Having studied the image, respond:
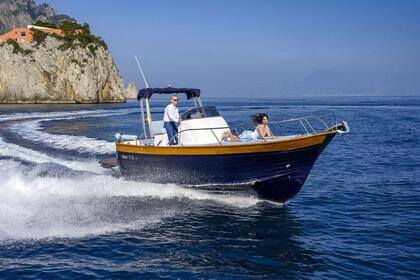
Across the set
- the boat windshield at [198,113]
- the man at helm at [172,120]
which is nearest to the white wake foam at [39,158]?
the man at helm at [172,120]

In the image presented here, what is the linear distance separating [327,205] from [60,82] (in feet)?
283

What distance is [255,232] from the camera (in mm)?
10344

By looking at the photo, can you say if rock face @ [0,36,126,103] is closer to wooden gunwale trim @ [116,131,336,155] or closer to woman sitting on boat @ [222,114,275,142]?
woman sitting on boat @ [222,114,275,142]

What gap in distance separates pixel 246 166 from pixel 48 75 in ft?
284

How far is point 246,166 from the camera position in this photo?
11945 mm

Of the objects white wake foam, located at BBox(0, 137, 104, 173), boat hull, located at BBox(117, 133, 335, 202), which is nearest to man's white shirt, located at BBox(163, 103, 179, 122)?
boat hull, located at BBox(117, 133, 335, 202)

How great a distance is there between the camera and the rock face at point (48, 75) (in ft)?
290

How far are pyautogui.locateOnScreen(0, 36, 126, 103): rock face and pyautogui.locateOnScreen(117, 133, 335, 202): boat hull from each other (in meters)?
81.9

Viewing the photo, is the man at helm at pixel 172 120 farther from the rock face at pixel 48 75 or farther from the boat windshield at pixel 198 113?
the rock face at pixel 48 75

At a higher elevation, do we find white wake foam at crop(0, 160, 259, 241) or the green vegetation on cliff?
the green vegetation on cliff

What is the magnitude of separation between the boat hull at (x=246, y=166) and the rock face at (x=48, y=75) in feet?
269

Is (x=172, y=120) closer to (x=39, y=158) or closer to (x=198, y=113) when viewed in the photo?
(x=198, y=113)

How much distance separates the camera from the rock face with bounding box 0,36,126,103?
88.5 m

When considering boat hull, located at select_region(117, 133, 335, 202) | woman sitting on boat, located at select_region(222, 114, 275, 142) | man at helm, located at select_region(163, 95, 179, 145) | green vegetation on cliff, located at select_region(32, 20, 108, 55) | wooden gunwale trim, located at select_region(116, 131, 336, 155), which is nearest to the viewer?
wooden gunwale trim, located at select_region(116, 131, 336, 155)
